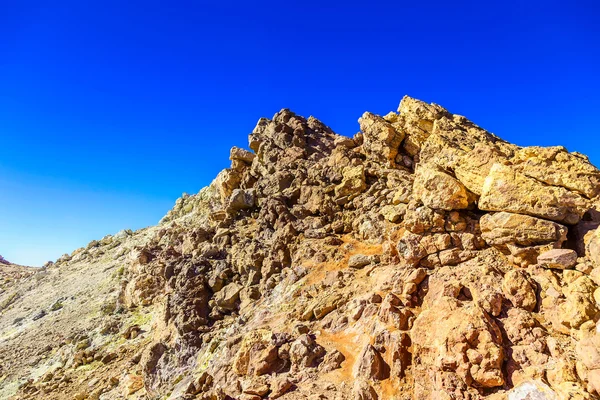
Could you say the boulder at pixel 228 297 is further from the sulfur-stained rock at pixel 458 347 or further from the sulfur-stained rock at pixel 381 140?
the sulfur-stained rock at pixel 381 140

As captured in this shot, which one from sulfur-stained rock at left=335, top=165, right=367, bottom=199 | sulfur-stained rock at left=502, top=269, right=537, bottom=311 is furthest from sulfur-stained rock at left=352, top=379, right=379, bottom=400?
sulfur-stained rock at left=335, top=165, right=367, bottom=199

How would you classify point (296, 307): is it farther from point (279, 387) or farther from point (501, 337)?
point (501, 337)

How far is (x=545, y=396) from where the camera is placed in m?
9.03

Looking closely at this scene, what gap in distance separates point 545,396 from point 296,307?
366 inches

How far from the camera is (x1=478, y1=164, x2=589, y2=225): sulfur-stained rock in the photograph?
12.9 metres

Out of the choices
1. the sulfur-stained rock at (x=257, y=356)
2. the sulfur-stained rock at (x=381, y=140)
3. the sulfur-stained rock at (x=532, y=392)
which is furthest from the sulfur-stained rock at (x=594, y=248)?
the sulfur-stained rock at (x=381, y=140)

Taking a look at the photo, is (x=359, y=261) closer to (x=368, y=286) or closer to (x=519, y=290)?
(x=368, y=286)

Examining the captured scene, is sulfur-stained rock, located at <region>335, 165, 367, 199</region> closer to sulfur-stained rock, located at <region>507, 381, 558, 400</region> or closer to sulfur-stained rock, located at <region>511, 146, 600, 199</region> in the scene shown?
sulfur-stained rock, located at <region>511, 146, 600, 199</region>

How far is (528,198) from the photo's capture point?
1311 centimetres

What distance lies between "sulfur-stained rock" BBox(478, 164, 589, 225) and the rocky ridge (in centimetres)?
5

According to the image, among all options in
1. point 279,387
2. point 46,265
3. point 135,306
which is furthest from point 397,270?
point 46,265

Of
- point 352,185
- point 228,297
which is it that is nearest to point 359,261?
point 352,185

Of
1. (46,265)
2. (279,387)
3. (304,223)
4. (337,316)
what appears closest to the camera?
(279,387)

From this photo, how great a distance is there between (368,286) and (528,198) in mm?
6505
